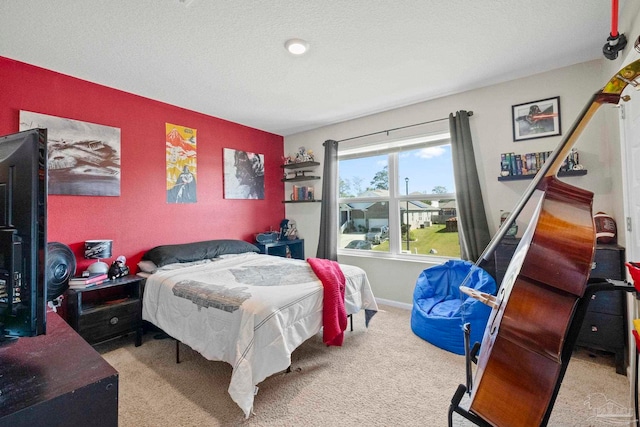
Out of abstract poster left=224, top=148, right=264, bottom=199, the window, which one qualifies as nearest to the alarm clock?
abstract poster left=224, top=148, right=264, bottom=199

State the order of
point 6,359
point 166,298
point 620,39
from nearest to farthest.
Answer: point 6,359
point 620,39
point 166,298

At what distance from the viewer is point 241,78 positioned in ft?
8.52

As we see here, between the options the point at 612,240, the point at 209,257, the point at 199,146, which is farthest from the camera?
the point at 199,146

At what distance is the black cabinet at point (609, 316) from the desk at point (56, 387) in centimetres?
266

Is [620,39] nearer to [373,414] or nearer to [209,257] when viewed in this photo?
[373,414]

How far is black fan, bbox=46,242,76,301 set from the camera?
1.98 m

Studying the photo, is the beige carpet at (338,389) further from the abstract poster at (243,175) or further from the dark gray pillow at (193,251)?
the abstract poster at (243,175)

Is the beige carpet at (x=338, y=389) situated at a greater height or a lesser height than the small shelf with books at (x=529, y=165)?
lesser

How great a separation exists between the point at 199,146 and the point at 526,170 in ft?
Result: 11.7

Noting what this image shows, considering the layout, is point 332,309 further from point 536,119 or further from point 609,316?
point 536,119

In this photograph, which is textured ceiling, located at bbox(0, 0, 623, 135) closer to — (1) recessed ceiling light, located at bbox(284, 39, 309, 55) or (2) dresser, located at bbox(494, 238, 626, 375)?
(1) recessed ceiling light, located at bbox(284, 39, 309, 55)

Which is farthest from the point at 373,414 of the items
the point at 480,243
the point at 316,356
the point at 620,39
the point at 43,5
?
the point at 43,5

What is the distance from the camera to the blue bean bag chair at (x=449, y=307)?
220 cm

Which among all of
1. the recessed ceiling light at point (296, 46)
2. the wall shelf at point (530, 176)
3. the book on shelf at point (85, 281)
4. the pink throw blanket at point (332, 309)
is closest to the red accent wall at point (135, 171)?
the book on shelf at point (85, 281)
